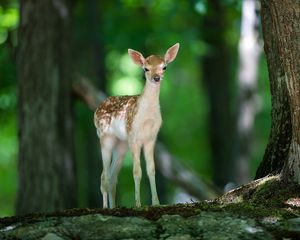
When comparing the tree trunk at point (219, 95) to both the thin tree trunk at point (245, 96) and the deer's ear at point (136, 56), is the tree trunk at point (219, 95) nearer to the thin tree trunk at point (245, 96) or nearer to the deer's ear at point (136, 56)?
the thin tree trunk at point (245, 96)

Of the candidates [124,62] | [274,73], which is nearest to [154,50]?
[124,62]

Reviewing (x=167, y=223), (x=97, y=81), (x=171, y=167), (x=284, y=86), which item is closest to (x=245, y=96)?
(x=171, y=167)

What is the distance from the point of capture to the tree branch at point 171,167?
1255 cm

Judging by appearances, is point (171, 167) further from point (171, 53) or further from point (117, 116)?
point (171, 53)

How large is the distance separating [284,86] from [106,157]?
2.06m

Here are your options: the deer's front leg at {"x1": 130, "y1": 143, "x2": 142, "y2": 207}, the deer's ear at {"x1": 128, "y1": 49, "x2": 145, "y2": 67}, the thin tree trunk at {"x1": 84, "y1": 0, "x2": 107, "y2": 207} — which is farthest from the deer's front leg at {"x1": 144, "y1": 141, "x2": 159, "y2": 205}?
the thin tree trunk at {"x1": 84, "y1": 0, "x2": 107, "y2": 207}

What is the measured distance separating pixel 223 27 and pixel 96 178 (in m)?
5.52

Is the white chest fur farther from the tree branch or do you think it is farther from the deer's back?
the tree branch

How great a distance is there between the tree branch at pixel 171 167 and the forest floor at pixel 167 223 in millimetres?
5575

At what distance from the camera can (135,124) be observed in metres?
7.70

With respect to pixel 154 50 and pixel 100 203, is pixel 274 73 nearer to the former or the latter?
pixel 100 203

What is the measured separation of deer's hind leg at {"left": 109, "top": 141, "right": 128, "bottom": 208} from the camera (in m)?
8.16

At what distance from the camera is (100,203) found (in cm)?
1548

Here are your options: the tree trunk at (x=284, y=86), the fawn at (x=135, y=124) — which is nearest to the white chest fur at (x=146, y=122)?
the fawn at (x=135, y=124)
